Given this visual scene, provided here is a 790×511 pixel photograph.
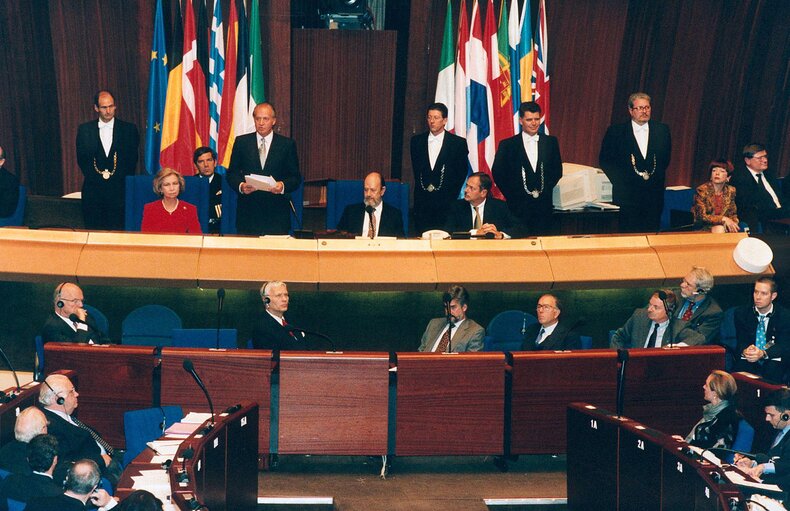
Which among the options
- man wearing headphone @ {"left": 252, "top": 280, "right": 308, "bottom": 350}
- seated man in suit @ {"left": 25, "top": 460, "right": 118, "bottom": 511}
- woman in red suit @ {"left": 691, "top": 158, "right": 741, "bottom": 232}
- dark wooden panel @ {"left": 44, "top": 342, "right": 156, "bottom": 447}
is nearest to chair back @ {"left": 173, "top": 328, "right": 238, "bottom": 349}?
man wearing headphone @ {"left": 252, "top": 280, "right": 308, "bottom": 350}

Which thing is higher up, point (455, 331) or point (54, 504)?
point (455, 331)

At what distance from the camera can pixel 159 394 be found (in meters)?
6.43

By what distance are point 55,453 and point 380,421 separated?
2269 mm

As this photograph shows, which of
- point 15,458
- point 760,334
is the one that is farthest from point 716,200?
point 15,458

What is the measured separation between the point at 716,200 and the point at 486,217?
187 cm

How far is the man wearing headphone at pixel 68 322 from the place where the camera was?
21.8ft

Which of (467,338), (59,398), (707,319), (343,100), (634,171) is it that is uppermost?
(343,100)

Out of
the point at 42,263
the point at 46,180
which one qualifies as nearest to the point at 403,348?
the point at 42,263

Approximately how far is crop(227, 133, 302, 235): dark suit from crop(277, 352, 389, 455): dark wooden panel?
6.66ft

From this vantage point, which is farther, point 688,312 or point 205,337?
point 688,312

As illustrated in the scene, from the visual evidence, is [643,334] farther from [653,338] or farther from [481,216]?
[481,216]

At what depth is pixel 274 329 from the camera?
6.75 meters

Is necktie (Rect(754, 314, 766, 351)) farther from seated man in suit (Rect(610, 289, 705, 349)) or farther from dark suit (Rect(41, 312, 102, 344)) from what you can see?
dark suit (Rect(41, 312, 102, 344))

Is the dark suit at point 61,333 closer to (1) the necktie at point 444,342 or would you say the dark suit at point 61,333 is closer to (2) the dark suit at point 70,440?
(2) the dark suit at point 70,440
